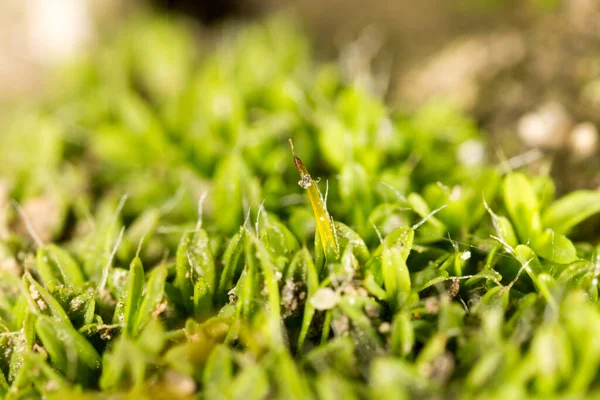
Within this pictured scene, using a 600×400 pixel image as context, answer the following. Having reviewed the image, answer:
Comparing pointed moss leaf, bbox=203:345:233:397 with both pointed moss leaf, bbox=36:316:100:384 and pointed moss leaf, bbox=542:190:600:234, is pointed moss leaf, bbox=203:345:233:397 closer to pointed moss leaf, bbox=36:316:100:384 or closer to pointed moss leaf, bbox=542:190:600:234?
pointed moss leaf, bbox=36:316:100:384

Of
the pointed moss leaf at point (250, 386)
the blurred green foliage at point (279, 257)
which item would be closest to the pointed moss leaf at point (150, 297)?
the blurred green foliage at point (279, 257)

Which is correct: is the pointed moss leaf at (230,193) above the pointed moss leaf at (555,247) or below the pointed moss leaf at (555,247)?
above

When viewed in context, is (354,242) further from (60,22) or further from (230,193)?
(60,22)

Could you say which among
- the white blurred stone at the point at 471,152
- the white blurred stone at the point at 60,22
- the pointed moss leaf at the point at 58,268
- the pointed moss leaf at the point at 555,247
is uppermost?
the white blurred stone at the point at 60,22

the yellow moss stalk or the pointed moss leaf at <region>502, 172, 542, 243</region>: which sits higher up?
the yellow moss stalk

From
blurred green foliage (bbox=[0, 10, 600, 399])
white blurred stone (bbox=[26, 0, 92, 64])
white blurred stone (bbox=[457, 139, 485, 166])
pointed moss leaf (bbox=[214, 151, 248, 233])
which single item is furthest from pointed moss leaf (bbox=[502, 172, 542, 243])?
white blurred stone (bbox=[26, 0, 92, 64])

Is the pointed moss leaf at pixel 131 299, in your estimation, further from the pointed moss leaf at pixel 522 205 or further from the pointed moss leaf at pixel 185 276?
the pointed moss leaf at pixel 522 205
